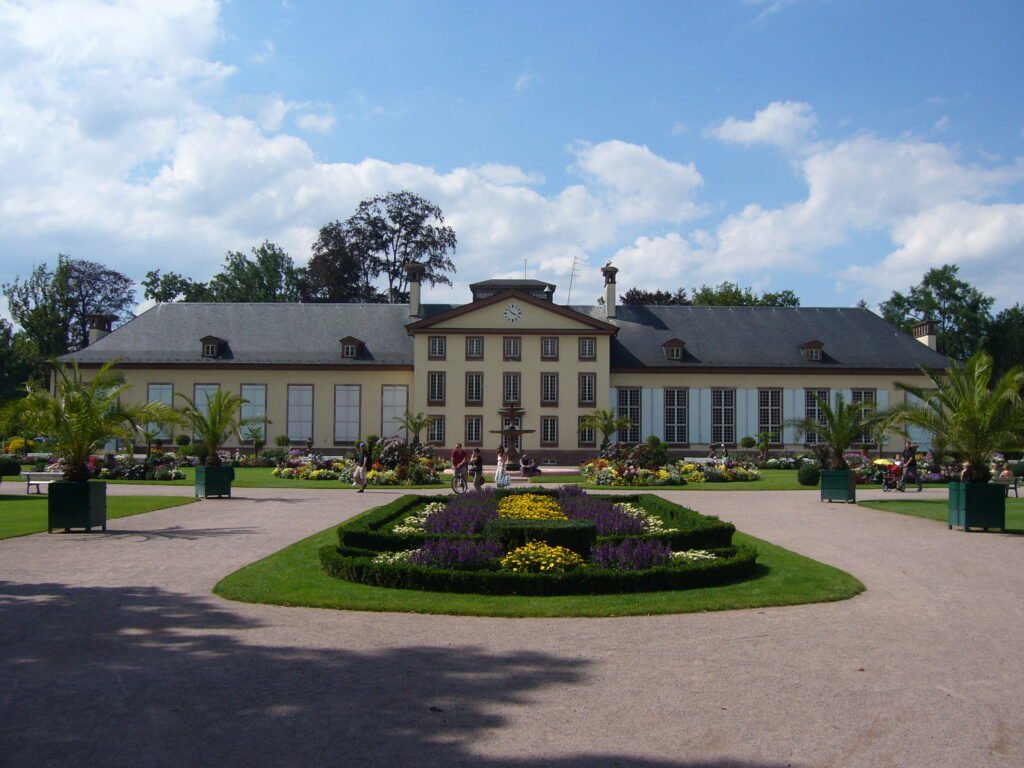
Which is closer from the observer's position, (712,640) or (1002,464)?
(712,640)

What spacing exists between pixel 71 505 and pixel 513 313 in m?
34.6

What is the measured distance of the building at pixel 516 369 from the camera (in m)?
49.6

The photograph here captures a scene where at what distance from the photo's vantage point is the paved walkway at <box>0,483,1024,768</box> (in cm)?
559

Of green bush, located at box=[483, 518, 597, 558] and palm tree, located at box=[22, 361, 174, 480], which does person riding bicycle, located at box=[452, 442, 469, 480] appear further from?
green bush, located at box=[483, 518, 597, 558]

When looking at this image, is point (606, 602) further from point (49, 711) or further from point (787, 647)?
point (49, 711)

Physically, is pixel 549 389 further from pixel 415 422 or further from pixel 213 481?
pixel 213 481

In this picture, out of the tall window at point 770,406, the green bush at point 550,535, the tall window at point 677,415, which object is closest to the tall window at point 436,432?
the tall window at point 677,415

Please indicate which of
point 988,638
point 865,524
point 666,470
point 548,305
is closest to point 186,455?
point 548,305

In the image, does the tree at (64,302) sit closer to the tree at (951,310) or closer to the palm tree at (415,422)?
the palm tree at (415,422)

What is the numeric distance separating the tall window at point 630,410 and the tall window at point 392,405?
11.8m

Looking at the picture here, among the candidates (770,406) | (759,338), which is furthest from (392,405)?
(759,338)

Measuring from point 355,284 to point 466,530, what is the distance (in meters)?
54.9

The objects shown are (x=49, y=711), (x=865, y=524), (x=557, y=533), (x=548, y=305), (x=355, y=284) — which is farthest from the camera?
(x=355, y=284)

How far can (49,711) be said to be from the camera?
6.19m
